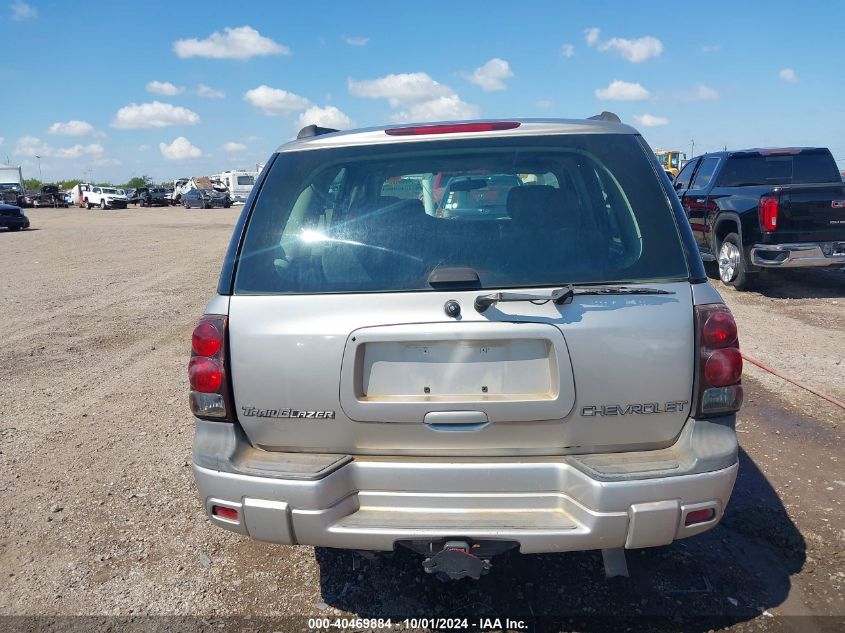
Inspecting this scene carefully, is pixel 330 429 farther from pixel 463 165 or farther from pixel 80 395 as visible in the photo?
pixel 80 395

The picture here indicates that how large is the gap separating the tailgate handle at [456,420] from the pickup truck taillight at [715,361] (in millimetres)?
801

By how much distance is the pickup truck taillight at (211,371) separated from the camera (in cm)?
251

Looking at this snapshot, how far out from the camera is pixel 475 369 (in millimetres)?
2398

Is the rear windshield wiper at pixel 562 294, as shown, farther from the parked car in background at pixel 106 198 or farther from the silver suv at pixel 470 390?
the parked car in background at pixel 106 198

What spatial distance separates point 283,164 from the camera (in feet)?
9.21

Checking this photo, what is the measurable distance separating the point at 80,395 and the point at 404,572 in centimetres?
386

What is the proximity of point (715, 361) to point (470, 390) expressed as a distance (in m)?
0.90

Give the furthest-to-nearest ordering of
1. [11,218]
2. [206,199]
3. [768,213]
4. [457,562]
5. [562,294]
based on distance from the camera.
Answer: [206,199]
[11,218]
[768,213]
[457,562]
[562,294]

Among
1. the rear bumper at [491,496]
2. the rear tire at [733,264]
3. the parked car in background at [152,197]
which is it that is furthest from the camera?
the parked car in background at [152,197]

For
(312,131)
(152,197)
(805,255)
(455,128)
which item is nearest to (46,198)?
(152,197)

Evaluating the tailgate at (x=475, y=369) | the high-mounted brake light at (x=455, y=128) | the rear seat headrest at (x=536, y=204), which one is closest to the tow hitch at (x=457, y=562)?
the tailgate at (x=475, y=369)

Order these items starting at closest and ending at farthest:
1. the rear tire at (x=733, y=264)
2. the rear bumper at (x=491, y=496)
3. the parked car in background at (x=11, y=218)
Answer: the rear bumper at (x=491, y=496) → the rear tire at (x=733, y=264) → the parked car in background at (x=11, y=218)

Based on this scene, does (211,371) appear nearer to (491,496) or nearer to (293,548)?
(491,496)

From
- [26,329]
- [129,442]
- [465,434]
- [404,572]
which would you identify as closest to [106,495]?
[129,442]
